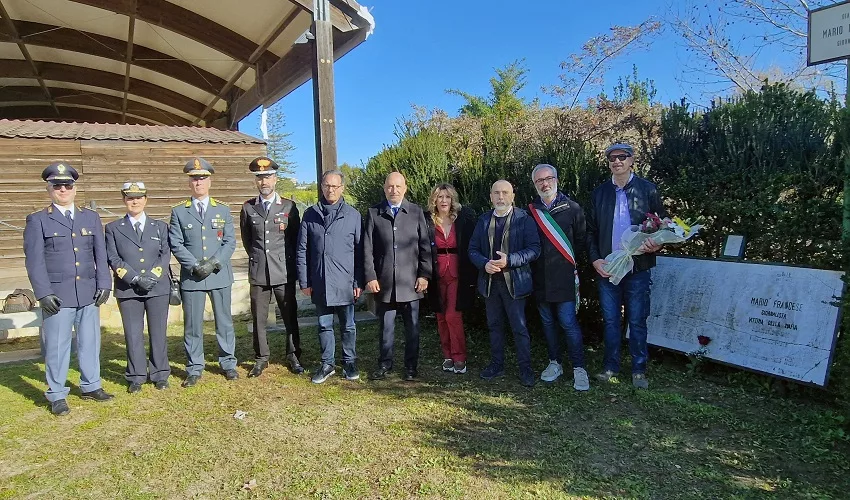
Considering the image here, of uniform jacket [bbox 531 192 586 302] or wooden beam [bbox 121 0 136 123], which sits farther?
wooden beam [bbox 121 0 136 123]

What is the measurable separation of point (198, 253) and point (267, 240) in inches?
24.2

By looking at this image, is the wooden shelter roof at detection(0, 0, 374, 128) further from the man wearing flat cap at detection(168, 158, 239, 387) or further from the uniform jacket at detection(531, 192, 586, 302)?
the uniform jacket at detection(531, 192, 586, 302)

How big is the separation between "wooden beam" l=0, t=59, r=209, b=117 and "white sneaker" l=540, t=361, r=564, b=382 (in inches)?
491

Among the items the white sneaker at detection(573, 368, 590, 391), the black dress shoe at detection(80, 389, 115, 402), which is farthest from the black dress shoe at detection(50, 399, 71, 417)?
the white sneaker at detection(573, 368, 590, 391)

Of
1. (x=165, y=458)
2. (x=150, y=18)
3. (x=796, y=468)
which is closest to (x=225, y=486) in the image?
(x=165, y=458)

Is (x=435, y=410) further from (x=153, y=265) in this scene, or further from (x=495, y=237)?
(x=153, y=265)

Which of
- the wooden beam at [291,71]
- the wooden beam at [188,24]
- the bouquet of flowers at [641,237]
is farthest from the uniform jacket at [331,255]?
the wooden beam at [188,24]

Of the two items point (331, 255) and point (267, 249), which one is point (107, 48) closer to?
point (267, 249)

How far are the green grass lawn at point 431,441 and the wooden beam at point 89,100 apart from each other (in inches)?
443

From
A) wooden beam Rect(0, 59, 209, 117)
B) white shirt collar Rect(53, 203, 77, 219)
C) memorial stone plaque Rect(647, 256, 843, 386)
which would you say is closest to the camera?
memorial stone plaque Rect(647, 256, 843, 386)

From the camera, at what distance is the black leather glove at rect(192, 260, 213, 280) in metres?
4.66

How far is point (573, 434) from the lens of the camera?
3.60m

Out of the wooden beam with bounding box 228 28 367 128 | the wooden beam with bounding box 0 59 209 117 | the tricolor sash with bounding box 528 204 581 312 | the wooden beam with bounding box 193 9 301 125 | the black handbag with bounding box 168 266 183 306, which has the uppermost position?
→ the wooden beam with bounding box 0 59 209 117

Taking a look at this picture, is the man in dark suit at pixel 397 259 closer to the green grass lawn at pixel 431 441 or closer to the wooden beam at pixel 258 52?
the green grass lawn at pixel 431 441
